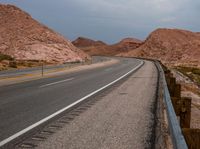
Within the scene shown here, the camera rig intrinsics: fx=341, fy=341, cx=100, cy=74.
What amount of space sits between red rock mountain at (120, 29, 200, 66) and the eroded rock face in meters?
62.1

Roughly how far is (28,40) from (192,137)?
65522mm

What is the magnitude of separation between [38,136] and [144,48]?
449 feet

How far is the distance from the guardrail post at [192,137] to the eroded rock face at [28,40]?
189 ft

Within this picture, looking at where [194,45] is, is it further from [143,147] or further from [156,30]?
[143,147]

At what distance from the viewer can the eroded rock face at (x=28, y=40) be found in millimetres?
62844

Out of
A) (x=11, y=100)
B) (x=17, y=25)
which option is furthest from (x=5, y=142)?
(x=17, y=25)

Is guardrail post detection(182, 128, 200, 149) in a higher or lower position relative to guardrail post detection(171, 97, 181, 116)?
higher

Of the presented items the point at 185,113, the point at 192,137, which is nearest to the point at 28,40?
the point at 185,113

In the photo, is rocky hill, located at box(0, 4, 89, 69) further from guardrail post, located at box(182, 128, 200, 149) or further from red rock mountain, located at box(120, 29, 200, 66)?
red rock mountain, located at box(120, 29, 200, 66)

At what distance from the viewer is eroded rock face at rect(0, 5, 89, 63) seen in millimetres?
62844

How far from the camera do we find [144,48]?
141750 mm

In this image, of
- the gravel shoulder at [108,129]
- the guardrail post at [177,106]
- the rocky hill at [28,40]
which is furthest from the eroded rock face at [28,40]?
the guardrail post at [177,106]

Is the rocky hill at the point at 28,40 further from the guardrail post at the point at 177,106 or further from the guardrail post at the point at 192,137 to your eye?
the guardrail post at the point at 192,137

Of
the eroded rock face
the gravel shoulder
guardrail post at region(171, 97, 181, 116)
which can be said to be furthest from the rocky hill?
guardrail post at region(171, 97, 181, 116)
